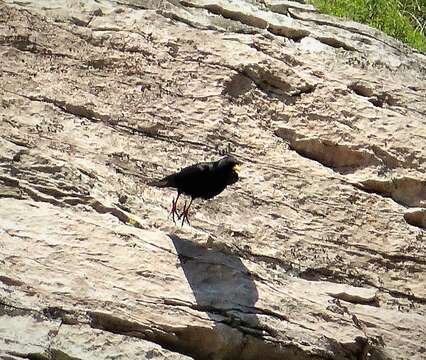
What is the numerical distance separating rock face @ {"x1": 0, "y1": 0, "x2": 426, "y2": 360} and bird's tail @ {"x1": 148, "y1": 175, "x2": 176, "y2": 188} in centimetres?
15

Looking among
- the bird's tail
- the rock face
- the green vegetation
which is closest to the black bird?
the bird's tail

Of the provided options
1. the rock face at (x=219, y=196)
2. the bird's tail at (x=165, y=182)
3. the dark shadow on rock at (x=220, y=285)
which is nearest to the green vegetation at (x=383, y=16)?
the rock face at (x=219, y=196)

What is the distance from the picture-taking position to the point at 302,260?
7801mm

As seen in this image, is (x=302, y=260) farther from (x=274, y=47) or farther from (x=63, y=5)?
(x=63, y=5)

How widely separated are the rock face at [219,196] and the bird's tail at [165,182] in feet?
0.48

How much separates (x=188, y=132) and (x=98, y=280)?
2402mm

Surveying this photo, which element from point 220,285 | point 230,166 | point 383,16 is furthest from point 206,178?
point 383,16

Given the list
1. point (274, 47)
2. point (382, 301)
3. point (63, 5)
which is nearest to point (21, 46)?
point (63, 5)

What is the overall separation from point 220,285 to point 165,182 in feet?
4.22

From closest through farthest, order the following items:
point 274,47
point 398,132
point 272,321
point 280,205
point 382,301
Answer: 1. point 272,321
2. point 382,301
3. point 280,205
4. point 398,132
5. point 274,47

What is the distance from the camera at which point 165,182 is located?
311 inches

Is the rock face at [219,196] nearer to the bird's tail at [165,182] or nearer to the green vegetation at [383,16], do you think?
the bird's tail at [165,182]

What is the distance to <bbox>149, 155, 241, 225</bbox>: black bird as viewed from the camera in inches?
300

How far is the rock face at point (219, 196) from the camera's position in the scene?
6.74 metres
